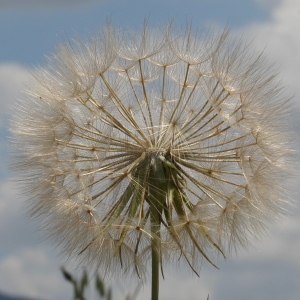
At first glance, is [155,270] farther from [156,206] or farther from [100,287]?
[100,287]

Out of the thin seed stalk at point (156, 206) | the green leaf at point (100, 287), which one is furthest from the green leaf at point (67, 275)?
the thin seed stalk at point (156, 206)

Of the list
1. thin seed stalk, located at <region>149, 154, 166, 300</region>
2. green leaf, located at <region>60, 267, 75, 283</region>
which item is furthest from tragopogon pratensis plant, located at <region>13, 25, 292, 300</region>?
green leaf, located at <region>60, 267, 75, 283</region>

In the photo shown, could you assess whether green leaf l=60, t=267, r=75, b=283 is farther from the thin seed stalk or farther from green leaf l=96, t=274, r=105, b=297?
the thin seed stalk

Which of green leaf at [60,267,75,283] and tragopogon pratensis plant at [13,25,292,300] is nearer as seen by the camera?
green leaf at [60,267,75,283]

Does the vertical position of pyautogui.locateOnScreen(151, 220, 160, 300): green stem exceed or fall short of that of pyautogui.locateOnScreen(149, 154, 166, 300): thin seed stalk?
it falls short

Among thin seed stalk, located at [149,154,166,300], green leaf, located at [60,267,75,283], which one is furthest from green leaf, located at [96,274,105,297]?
thin seed stalk, located at [149,154,166,300]

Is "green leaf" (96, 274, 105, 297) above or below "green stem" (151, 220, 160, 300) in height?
above

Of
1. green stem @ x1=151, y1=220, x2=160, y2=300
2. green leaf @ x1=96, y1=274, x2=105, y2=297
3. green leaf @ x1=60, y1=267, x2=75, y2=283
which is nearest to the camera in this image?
green leaf @ x1=96, y1=274, x2=105, y2=297

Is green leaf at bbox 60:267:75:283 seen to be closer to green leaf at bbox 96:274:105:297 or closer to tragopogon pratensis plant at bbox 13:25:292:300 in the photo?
green leaf at bbox 96:274:105:297

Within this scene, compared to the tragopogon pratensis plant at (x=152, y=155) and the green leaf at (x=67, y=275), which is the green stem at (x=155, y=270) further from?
the green leaf at (x=67, y=275)

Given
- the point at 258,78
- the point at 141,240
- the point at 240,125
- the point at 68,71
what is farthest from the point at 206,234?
the point at 68,71

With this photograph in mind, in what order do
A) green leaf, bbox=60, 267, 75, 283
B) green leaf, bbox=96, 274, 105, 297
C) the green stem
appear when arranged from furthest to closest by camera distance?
the green stem, green leaf, bbox=60, 267, 75, 283, green leaf, bbox=96, 274, 105, 297
